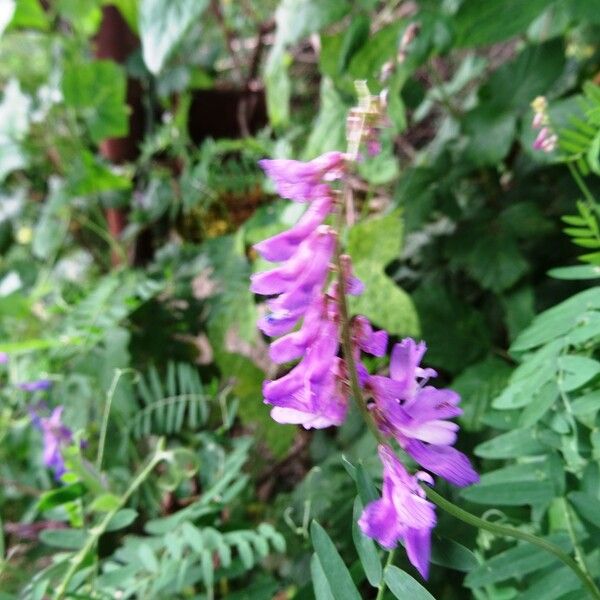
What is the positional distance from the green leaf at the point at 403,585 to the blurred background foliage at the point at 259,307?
0.07ft

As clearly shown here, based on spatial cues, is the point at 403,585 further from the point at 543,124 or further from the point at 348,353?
the point at 543,124

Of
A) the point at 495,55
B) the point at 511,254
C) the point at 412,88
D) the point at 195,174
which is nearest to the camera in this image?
the point at 511,254

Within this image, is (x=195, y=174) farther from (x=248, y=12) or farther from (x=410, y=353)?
(x=410, y=353)

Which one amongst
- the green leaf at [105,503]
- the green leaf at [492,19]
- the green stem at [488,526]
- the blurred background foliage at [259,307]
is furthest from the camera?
the green leaf at [492,19]

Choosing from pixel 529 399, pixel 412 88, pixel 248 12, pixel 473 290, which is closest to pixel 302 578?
pixel 529 399

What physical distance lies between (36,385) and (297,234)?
74 centimetres

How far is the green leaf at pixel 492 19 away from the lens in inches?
28.3

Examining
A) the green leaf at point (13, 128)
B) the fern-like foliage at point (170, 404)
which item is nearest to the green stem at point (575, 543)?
the fern-like foliage at point (170, 404)

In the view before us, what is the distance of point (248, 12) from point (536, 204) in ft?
3.16

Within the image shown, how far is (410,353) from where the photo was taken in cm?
30

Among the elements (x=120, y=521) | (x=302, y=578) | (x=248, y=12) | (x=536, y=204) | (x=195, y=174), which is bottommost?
(x=302, y=578)

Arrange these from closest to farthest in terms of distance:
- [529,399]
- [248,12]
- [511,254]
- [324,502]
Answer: [529,399]
[324,502]
[511,254]
[248,12]

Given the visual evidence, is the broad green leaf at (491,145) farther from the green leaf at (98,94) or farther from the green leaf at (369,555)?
the green leaf at (98,94)

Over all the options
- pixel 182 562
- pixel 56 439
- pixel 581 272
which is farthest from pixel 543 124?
pixel 56 439
